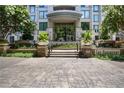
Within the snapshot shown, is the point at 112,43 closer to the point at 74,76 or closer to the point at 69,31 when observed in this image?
the point at 69,31

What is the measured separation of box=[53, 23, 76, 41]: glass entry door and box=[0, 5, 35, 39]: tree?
12.9m

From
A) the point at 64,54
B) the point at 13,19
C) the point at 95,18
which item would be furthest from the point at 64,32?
the point at 64,54

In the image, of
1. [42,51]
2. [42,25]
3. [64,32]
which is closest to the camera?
[42,51]

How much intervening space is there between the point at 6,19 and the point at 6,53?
4144mm

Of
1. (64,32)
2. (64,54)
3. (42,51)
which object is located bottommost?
(64,54)

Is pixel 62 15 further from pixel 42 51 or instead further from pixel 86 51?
pixel 86 51

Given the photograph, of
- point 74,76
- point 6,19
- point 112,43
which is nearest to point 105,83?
point 74,76

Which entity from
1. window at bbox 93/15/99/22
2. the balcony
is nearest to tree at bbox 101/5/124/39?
the balcony

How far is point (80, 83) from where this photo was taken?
9008mm

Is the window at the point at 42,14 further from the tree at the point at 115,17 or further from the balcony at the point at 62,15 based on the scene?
the tree at the point at 115,17

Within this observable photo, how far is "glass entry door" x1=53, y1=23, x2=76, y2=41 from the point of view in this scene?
3969cm

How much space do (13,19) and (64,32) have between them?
54.3 ft

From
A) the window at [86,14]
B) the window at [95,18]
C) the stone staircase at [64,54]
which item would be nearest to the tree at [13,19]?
the stone staircase at [64,54]

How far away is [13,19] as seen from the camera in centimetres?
2469
